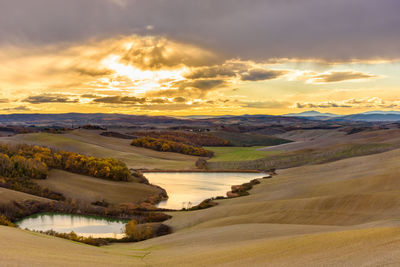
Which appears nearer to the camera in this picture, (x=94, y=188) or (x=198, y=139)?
(x=94, y=188)

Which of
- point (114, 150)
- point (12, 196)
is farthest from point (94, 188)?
point (114, 150)

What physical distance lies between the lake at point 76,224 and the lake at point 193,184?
35.8ft

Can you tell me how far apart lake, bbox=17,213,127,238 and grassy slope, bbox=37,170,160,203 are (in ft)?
23.9

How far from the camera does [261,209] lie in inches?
1197

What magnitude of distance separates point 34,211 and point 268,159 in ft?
217

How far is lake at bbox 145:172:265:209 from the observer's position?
1893 inches

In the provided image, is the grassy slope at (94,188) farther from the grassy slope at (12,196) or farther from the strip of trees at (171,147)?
the strip of trees at (171,147)

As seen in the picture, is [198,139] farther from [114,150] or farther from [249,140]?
[114,150]

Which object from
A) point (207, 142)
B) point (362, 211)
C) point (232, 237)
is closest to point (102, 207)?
point (232, 237)

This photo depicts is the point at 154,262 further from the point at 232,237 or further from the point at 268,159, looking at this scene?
the point at 268,159

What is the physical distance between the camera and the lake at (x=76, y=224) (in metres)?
30.0

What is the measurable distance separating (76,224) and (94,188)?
14873 mm

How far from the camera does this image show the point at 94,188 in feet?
155

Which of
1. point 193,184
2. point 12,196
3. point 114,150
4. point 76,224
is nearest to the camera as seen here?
point 76,224
